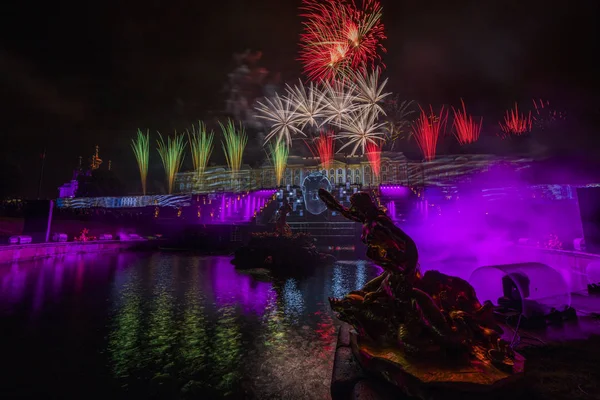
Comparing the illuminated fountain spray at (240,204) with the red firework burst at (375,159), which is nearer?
the illuminated fountain spray at (240,204)

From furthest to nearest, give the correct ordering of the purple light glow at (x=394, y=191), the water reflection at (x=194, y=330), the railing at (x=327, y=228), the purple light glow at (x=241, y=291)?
1. the purple light glow at (x=394, y=191)
2. the railing at (x=327, y=228)
3. the purple light glow at (x=241, y=291)
4. the water reflection at (x=194, y=330)

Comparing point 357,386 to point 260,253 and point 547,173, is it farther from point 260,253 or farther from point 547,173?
point 547,173

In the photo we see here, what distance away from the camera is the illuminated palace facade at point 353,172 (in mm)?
50688

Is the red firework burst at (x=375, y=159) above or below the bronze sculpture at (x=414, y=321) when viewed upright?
above

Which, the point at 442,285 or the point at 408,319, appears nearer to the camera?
the point at 408,319

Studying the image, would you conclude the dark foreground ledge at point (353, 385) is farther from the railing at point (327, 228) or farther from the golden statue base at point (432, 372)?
the railing at point (327, 228)

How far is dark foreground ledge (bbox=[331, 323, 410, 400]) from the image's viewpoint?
10.1 feet

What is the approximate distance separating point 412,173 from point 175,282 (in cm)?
5055

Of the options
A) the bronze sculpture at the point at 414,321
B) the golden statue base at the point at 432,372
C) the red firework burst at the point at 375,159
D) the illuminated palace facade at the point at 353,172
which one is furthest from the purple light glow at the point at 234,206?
the golden statue base at the point at 432,372

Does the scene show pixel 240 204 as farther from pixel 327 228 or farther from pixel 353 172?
pixel 353 172

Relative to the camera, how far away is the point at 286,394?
12.7 ft

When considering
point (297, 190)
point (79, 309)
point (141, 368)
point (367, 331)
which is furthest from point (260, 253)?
point (297, 190)

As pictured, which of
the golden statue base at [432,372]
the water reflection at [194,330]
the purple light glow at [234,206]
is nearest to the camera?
the golden statue base at [432,372]

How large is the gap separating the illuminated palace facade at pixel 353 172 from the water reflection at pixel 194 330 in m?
37.6
